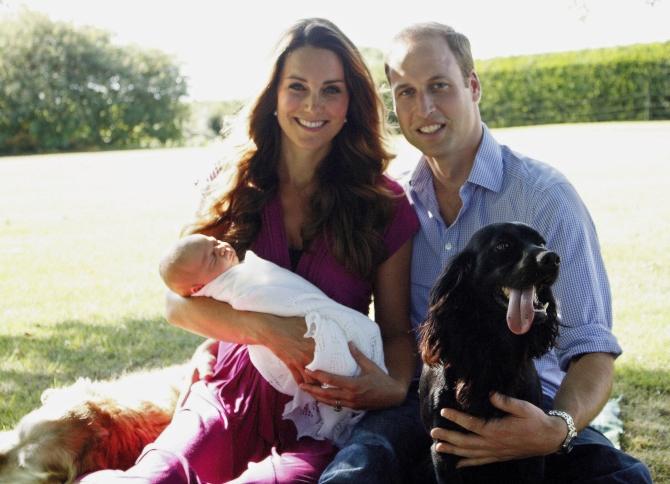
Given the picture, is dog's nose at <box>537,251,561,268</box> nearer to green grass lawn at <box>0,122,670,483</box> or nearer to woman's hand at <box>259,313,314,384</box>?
woman's hand at <box>259,313,314,384</box>

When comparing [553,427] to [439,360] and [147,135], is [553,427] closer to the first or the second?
[439,360]

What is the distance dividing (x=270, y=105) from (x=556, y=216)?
150 cm

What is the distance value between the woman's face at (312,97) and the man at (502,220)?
10.7 inches

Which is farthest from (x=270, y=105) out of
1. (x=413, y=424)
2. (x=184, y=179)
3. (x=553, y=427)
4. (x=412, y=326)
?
(x=184, y=179)

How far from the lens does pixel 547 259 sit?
251cm

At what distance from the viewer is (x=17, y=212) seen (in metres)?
14.5

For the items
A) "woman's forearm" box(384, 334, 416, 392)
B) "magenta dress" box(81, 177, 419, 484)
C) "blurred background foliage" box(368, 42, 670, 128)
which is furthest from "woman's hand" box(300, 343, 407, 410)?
"blurred background foliage" box(368, 42, 670, 128)

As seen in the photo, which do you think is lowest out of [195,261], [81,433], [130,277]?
[130,277]

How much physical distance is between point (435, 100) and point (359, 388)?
1.30m

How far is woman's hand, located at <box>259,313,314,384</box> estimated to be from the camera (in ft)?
10.9

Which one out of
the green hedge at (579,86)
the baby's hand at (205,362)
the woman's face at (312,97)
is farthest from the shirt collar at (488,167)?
the green hedge at (579,86)

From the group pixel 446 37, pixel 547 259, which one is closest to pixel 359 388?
pixel 547 259

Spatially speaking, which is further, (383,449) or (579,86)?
(579,86)

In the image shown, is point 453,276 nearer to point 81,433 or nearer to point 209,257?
point 209,257
